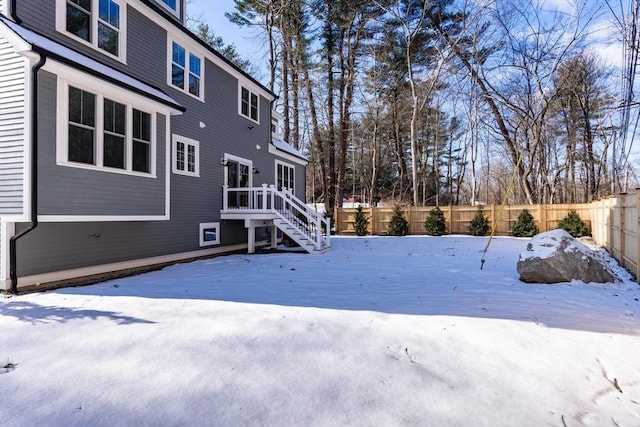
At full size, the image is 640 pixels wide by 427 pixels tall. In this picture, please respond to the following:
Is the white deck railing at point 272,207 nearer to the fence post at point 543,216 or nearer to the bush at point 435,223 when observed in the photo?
the bush at point 435,223

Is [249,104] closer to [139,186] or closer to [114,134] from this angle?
[139,186]

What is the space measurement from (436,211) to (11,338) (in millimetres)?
16789

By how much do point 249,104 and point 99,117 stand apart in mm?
6633

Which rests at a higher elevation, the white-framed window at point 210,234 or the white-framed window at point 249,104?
the white-framed window at point 249,104

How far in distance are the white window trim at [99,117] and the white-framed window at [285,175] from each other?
7373 millimetres

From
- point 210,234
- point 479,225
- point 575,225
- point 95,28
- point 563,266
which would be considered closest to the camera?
point 563,266

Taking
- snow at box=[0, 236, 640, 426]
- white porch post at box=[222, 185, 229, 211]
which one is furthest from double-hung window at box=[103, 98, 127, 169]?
white porch post at box=[222, 185, 229, 211]

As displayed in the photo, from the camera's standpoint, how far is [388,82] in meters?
22.8

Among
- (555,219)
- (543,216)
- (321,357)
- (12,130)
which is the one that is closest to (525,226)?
(543,216)

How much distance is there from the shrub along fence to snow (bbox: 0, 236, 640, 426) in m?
2.21

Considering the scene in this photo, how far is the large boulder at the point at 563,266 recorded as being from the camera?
622 cm

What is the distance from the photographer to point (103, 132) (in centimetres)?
636

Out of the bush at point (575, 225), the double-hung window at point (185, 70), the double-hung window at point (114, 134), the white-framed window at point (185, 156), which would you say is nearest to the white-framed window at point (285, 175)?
the white-framed window at point (185, 156)

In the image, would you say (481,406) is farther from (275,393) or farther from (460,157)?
(460,157)
